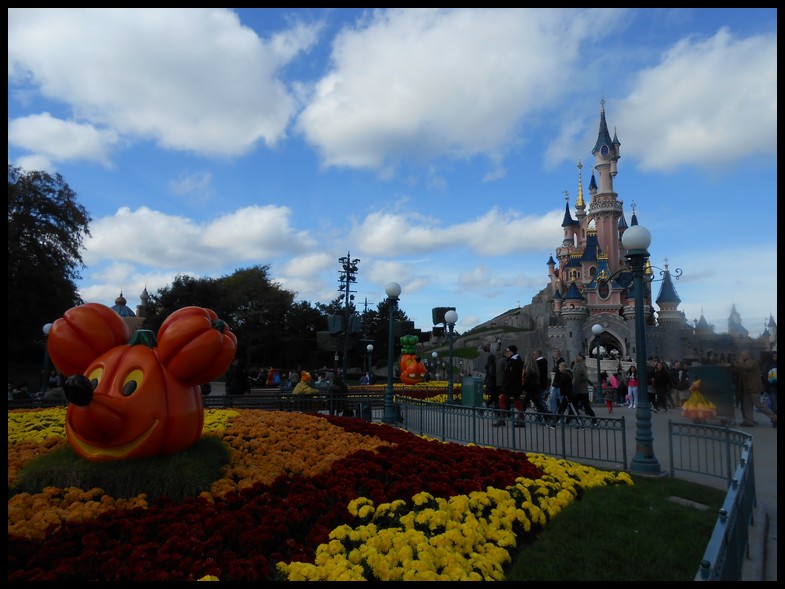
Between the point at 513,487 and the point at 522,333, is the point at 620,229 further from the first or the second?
the point at 513,487

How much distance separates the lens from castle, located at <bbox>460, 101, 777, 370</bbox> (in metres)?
62.5

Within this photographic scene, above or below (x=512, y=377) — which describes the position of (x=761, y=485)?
→ below

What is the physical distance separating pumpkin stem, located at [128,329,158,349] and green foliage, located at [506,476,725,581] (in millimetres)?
4622

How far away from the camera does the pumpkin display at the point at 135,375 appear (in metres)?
5.94

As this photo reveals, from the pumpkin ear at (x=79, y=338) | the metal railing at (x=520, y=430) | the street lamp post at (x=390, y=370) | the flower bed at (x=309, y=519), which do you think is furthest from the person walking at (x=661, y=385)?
the pumpkin ear at (x=79, y=338)

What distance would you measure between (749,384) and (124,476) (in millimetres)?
12546

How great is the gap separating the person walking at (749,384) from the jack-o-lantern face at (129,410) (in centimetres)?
1130

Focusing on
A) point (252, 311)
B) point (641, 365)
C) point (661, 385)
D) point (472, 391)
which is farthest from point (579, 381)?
point (252, 311)

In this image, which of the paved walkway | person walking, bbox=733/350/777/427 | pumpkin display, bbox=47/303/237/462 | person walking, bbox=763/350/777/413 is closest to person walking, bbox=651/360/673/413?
the paved walkway

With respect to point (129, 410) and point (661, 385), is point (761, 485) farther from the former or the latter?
point (661, 385)

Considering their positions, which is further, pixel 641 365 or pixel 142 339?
pixel 641 365

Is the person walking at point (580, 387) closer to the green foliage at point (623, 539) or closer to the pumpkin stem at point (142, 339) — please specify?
the green foliage at point (623, 539)

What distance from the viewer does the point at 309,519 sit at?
5.55 metres

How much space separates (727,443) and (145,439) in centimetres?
698
